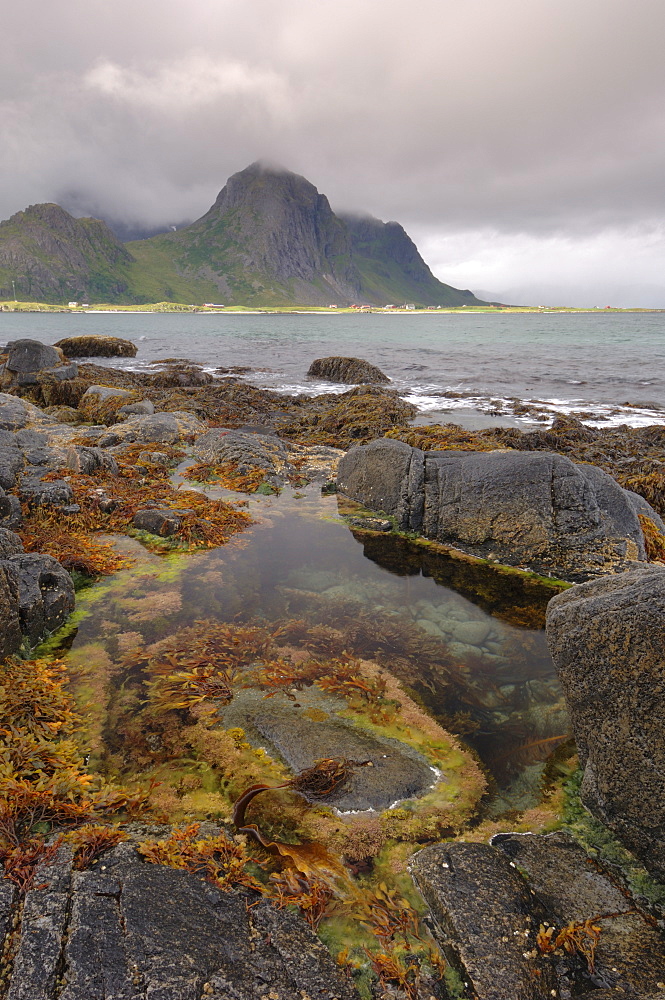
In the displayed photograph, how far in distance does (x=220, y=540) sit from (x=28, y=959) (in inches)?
229

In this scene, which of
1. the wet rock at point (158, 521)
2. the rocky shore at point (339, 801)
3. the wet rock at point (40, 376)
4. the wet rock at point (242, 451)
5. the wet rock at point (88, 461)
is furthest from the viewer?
the wet rock at point (40, 376)

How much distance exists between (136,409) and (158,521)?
9717 mm

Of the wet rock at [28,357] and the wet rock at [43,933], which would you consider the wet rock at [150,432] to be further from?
the wet rock at [43,933]

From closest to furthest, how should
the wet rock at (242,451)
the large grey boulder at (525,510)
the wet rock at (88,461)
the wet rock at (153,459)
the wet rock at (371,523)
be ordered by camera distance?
the large grey boulder at (525,510) → the wet rock at (371,523) → the wet rock at (88,461) → the wet rock at (242,451) → the wet rock at (153,459)

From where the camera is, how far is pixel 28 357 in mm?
21844

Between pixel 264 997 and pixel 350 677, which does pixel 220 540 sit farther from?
pixel 264 997

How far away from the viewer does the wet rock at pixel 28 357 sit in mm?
21625

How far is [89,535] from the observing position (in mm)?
7762

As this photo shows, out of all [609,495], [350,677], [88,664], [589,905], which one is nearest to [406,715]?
[350,677]

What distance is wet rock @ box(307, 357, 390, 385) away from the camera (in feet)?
92.5

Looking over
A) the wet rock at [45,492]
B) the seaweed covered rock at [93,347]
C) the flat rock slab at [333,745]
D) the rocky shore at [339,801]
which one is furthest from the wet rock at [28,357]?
the flat rock slab at [333,745]

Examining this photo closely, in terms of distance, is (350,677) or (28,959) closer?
(28,959)

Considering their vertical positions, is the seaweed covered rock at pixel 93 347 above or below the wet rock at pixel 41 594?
above

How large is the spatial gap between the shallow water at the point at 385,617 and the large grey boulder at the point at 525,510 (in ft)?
1.84
